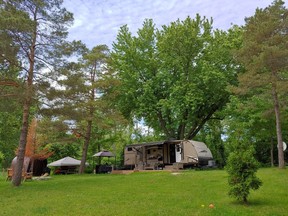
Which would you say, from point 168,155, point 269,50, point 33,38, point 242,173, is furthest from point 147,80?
point 242,173

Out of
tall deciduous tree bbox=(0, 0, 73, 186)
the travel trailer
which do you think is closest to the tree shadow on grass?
tall deciduous tree bbox=(0, 0, 73, 186)

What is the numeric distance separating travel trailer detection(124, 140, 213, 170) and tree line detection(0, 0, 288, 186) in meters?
2.50

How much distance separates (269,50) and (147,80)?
12.3 meters

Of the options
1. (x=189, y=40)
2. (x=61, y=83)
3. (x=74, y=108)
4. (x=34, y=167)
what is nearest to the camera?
(x=61, y=83)

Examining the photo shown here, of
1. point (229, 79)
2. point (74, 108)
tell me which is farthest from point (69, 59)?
point (229, 79)

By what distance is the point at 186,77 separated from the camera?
958 inches

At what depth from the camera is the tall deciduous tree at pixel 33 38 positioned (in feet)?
42.1

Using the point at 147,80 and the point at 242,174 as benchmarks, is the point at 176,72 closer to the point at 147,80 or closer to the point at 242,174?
the point at 147,80

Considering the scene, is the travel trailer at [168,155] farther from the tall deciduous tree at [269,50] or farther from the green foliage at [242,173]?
the green foliage at [242,173]

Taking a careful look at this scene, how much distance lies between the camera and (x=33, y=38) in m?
13.6

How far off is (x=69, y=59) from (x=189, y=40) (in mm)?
12257

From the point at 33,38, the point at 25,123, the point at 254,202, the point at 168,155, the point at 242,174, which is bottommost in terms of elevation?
the point at 254,202

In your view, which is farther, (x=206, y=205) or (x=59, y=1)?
(x=59, y=1)

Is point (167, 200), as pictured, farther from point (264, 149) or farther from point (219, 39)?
point (264, 149)
